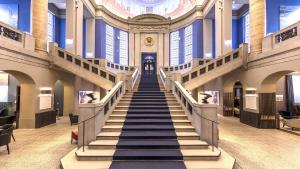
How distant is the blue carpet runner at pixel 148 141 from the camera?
19.0 feet

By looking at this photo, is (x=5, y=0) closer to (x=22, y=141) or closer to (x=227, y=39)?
(x=22, y=141)

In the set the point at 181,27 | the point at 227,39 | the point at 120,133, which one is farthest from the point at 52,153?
the point at 181,27

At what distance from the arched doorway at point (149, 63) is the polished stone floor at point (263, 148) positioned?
13.9 metres

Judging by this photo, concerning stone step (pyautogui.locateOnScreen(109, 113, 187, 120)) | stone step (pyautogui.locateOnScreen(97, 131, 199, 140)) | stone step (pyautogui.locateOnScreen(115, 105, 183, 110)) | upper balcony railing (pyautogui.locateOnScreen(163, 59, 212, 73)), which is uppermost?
upper balcony railing (pyautogui.locateOnScreen(163, 59, 212, 73))

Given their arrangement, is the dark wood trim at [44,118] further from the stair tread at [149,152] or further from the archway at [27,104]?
the stair tread at [149,152]

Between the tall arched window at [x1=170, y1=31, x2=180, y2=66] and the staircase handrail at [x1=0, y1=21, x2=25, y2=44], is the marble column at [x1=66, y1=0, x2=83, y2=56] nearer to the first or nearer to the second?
the staircase handrail at [x1=0, y1=21, x2=25, y2=44]

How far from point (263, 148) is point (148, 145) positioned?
4389 mm

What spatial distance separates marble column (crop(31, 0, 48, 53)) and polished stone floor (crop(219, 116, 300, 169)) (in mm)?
10946

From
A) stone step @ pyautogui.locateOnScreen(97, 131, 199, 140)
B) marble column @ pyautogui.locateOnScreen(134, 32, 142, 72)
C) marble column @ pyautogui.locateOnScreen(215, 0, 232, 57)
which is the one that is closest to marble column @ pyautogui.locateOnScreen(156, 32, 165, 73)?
marble column @ pyautogui.locateOnScreen(134, 32, 142, 72)

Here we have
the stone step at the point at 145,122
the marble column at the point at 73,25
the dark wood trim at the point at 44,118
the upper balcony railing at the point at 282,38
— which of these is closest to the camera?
the stone step at the point at 145,122

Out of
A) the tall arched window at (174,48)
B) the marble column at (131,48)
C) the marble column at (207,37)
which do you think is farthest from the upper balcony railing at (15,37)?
the marble column at (207,37)

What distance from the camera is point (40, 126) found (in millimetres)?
12094

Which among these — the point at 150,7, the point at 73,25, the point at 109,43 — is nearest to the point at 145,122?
the point at 73,25

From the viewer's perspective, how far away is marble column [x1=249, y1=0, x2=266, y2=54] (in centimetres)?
1226
